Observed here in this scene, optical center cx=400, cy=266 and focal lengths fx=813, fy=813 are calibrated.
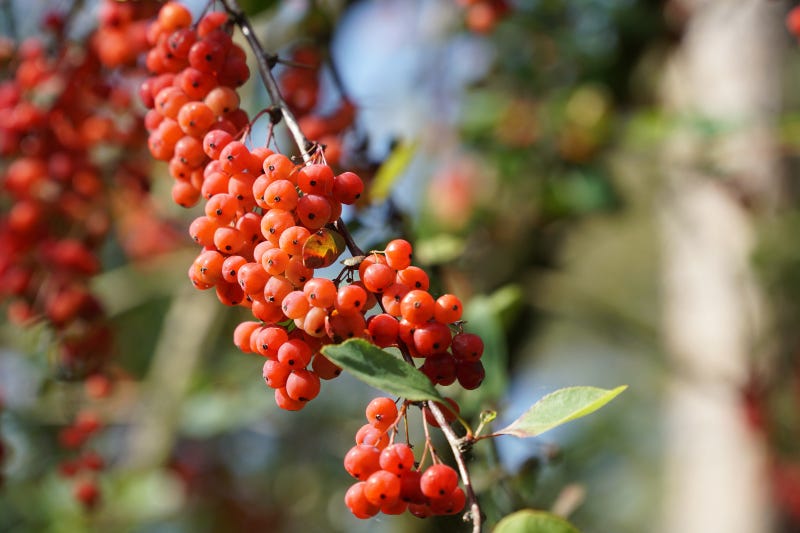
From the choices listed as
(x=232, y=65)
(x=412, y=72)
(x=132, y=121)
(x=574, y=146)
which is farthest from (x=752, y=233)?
(x=232, y=65)

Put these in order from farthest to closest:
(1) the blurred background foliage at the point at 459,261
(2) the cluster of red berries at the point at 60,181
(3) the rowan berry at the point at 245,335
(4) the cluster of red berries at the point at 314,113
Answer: (1) the blurred background foliage at the point at 459,261 → (2) the cluster of red berries at the point at 60,181 → (4) the cluster of red berries at the point at 314,113 → (3) the rowan berry at the point at 245,335

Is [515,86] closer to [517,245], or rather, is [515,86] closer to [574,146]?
[574,146]

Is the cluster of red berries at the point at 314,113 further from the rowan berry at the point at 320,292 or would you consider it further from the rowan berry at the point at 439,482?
the rowan berry at the point at 439,482

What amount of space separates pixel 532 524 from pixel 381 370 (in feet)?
0.88

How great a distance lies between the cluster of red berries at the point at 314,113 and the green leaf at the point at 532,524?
90cm

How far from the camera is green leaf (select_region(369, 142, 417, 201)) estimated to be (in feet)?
5.16

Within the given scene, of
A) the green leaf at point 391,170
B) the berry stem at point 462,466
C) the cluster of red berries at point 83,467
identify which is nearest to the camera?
the berry stem at point 462,466

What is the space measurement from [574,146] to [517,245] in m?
0.48

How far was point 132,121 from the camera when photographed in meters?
2.20

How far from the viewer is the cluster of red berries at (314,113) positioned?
170 cm

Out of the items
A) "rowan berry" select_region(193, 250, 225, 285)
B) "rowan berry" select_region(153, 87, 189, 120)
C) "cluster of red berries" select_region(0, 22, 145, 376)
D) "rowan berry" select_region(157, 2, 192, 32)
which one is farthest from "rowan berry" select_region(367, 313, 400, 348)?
"cluster of red berries" select_region(0, 22, 145, 376)

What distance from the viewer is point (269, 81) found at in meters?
1.15

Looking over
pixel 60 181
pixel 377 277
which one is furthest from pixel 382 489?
pixel 60 181

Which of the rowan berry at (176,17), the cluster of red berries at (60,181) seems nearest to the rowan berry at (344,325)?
the rowan berry at (176,17)
